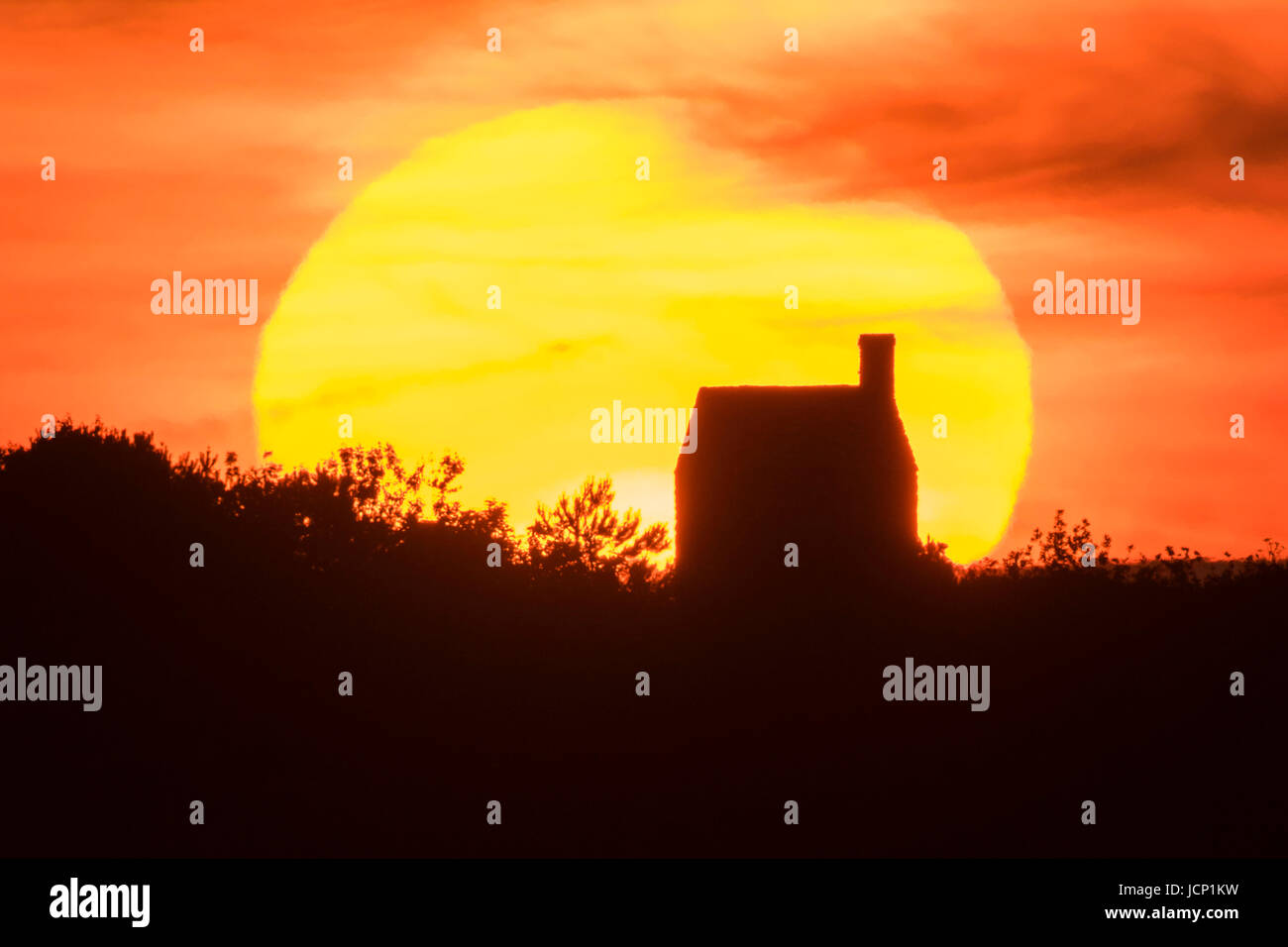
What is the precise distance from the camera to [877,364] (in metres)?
41.5

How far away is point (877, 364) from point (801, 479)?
4.15 m

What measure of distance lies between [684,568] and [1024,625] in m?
13.5

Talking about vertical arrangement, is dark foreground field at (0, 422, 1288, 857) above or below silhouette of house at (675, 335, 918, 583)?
below

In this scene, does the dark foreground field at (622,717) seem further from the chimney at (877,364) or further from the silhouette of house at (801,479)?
the chimney at (877,364)

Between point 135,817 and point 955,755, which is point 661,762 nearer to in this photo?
point 955,755

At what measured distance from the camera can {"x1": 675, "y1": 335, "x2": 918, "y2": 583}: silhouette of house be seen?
128 feet

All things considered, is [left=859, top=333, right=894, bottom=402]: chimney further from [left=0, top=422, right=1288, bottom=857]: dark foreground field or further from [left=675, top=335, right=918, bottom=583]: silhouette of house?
[left=0, top=422, right=1288, bottom=857]: dark foreground field

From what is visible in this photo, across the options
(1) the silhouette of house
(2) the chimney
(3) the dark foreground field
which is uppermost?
(2) the chimney

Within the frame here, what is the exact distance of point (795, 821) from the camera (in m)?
21.5

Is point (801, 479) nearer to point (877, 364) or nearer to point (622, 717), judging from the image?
point (877, 364)

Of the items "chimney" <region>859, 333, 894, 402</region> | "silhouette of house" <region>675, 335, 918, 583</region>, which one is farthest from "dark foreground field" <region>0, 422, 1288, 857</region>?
"chimney" <region>859, 333, 894, 402</region>

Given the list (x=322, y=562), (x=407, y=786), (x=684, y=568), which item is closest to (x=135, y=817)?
(x=407, y=786)

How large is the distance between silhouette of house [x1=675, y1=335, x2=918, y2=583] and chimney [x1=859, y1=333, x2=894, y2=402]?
3cm

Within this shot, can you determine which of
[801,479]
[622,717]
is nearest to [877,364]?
[801,479]
